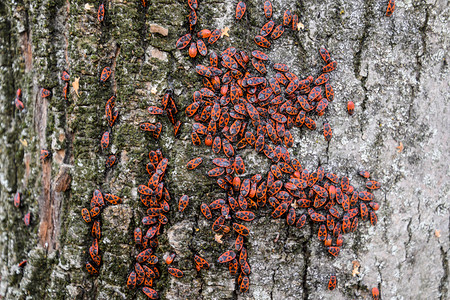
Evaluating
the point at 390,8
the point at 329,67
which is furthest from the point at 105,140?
the point at 390,8

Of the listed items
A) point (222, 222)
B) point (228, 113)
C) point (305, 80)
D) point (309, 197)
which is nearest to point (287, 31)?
point (305, 80)

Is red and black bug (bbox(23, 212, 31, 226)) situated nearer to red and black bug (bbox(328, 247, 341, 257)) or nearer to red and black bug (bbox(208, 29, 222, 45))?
red and black bug (bbox(208, 29, 222, 45))

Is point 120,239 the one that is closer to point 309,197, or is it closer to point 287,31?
point 309,197

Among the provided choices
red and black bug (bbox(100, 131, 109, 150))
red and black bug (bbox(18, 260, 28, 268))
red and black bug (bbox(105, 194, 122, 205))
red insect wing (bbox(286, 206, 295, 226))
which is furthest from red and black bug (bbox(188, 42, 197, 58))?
red and black bug (bbox(18, 260, 28, 268))

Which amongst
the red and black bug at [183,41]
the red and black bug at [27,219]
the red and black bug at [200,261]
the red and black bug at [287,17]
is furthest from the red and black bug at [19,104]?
the red and black bug at [287,17]

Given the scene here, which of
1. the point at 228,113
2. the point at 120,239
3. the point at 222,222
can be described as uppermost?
the point at 228,113

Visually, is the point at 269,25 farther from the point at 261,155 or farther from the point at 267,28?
the point at 261,155
